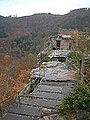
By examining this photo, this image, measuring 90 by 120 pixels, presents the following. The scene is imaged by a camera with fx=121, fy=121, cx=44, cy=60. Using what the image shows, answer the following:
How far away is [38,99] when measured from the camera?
253 inches

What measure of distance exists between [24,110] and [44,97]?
1405mm

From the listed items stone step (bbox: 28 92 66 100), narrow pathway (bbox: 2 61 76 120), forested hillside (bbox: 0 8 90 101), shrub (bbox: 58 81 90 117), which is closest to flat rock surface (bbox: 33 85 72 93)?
narrow pathway (bbox: 2 61 76 120)

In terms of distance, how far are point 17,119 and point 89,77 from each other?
5.57 metres

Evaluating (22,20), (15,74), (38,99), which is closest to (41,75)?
(38,99)

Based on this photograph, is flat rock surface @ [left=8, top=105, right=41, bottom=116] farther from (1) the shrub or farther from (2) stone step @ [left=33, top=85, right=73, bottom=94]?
(2) stone step @ [left=33, top=85, right=73, bottom=94]

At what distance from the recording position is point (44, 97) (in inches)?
262

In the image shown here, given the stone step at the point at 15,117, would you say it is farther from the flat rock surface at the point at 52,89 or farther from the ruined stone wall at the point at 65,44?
the ruined stone wall at the point at 65,44

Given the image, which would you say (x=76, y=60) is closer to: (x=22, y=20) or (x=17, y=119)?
(x=17, y=119)

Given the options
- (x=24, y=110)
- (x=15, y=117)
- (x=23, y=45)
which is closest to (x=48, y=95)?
(x=24, y=110)


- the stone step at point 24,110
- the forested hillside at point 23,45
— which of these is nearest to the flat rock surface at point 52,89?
the stone step at point 24,110

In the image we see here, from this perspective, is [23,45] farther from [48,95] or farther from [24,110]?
[24,110]

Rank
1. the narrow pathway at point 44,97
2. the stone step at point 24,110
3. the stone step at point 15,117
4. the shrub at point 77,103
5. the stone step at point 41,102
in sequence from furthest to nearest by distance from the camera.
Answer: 1. the stone step at point 41,102
2. the stone step at point 24,110
3. the narrow pathway at point 44,97
4. the stone step at point 15,117
5. the shrub at point 77,103

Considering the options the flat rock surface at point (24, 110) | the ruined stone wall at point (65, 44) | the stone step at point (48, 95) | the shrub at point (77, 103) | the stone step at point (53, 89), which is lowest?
the flat rock surface at point (24, 110)

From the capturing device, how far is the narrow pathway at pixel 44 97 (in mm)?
5262
